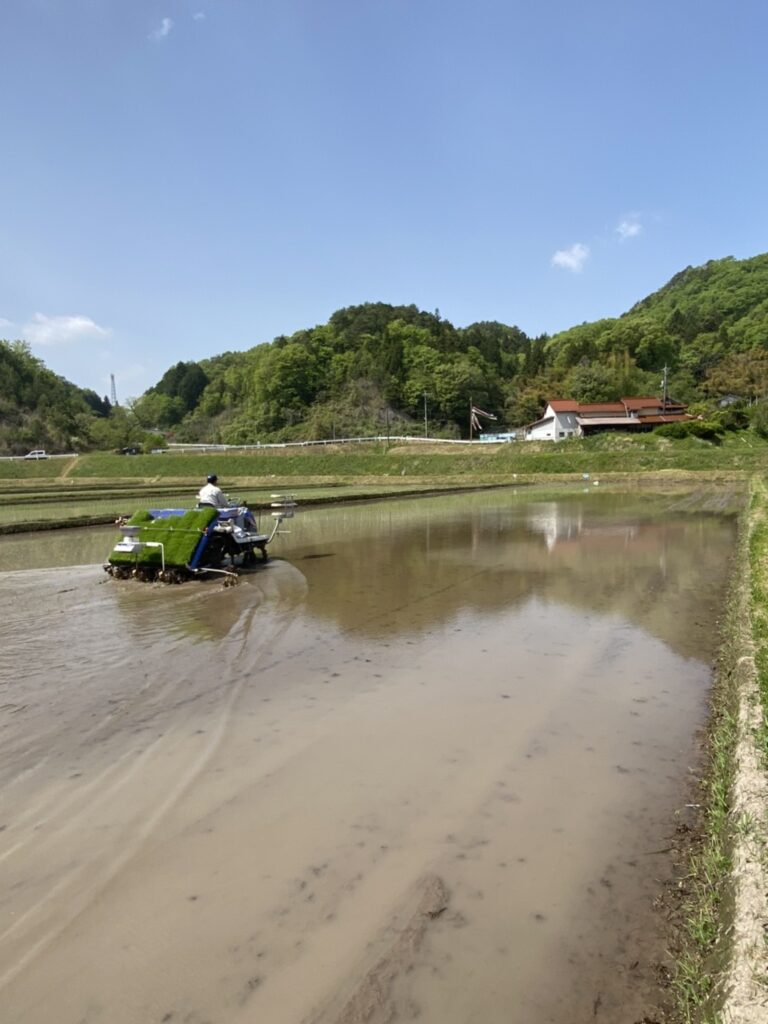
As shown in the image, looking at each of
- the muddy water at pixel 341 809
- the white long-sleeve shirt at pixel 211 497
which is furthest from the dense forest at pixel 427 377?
the muddy water at pixel 341 809

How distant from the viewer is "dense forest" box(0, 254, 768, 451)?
265ft

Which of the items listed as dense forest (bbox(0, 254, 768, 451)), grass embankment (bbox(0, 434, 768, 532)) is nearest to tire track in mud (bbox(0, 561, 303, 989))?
grass embankment (bbox(0, 434, 768, 532))

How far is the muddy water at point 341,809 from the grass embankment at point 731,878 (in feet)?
0.66

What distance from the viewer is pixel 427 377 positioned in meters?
91.8

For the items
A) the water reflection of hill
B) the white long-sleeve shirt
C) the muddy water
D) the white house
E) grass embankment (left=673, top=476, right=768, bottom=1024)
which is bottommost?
the water reflection of hill

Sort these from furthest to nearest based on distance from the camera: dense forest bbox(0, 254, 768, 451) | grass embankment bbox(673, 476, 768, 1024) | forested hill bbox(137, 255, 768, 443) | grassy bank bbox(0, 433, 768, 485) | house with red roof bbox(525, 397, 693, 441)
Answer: forested hill bbox(137, 255, 768, 443)
dense forest bbox(0, 254, 768, 451)
house with red roof bbox(525, 397, 693, 441)
grassy bank bbox(0, 433, 768, 485)
grass embankment bbox(673, 476, 768, 1024)

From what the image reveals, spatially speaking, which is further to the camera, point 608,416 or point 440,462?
point 608,416

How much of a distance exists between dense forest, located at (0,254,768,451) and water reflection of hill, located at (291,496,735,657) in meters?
51.0

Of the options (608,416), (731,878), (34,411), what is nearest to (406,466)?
(608,416)

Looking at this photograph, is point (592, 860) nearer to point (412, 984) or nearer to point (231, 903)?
point (412, 984)

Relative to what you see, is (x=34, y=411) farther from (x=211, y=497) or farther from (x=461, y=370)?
(x=211, y=497)

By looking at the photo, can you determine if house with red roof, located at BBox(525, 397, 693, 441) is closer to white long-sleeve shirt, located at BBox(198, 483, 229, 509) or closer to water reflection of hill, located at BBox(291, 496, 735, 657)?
water reflection of hill, located at BBox(291, 496, 735, 657)

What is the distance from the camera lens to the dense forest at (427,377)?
8088 centimetres

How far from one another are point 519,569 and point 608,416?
61610 mm
